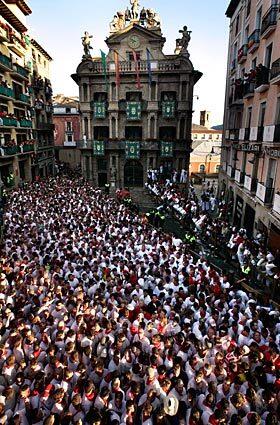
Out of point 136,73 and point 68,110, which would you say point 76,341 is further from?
point 68,110

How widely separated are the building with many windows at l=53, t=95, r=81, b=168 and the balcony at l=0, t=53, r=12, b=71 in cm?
2147

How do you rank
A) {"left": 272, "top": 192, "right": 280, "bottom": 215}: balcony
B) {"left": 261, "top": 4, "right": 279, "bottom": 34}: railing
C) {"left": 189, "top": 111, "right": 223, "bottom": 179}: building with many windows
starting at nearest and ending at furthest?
{"left": 272, "top": 192, "right": 280, "bottom": 215}: balcony, {"left": 261, "top": 4, "right": 279, "bottom": 34}: railing, {"left": 189, "top": 111, "right": 223, "bottom": 179}: building with many windows

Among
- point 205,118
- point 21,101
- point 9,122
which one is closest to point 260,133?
point 9,122

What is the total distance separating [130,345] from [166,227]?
13.1m

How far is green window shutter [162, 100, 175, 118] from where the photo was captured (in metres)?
29.6

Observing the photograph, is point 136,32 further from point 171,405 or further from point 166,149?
point 171,405

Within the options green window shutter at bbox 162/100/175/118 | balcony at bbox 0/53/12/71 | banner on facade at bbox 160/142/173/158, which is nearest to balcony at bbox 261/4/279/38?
green window shutter at bbox 162/100/175/118

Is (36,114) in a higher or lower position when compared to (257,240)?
higher

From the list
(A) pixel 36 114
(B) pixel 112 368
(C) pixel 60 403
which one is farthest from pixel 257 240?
(A) pixel 36 114

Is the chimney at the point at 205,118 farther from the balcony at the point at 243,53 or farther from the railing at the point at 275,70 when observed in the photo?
the railing at the point at 275,70

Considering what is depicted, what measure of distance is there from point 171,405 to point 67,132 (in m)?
48.7

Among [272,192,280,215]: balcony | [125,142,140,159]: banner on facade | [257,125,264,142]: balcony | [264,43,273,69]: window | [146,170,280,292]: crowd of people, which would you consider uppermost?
Answer: [264,43,273,69]: window

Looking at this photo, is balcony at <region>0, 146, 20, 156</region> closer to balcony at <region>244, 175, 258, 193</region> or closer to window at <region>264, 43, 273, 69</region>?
balcony at <region>244, 175, 258, 193</region>

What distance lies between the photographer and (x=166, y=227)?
64.0ft
